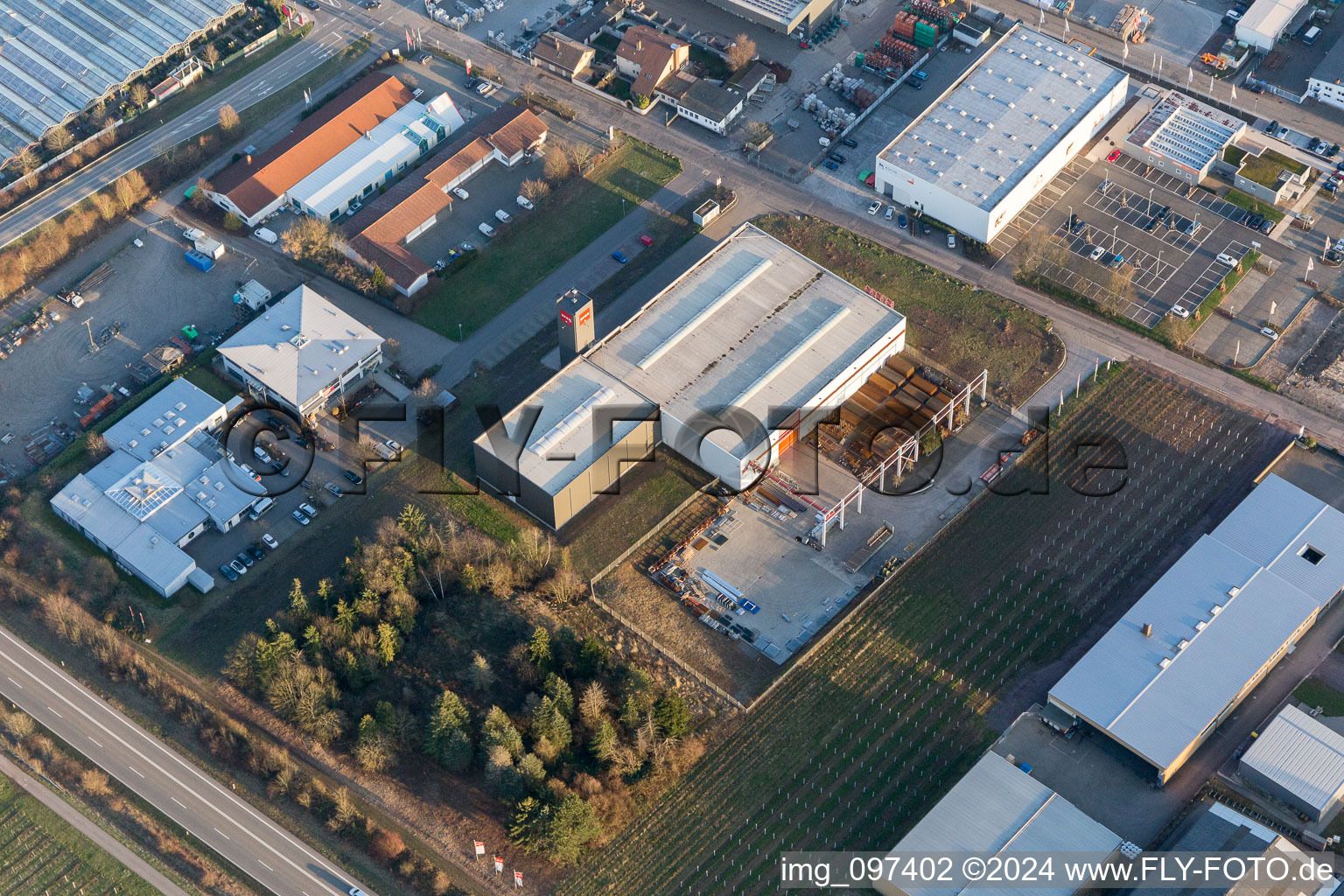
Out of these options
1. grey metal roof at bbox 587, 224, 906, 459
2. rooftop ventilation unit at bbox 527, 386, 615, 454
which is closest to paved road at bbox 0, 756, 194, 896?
rooftop ventilation unit at bbox 527, 386, 615, 454

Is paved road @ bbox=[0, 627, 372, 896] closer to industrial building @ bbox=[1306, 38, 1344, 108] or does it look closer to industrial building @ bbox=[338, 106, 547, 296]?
industrial building @ bbox=[338, 106, 547, 296]

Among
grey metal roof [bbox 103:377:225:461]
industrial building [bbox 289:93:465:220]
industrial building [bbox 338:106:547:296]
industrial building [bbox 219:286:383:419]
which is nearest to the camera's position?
grey metal roof [bbox 103:377:225:461]

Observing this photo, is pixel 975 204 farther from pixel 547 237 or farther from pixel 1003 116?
pixel 547 237

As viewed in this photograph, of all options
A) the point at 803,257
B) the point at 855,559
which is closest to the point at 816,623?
the point at 855,559

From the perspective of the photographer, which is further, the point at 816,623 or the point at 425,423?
the point at 425,423

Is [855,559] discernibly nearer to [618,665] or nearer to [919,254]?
[618,665]

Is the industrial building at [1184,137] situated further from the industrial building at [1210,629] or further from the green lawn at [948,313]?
the industrial building at [1210,629]
